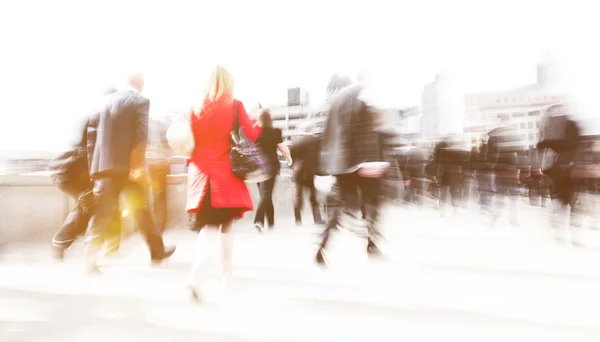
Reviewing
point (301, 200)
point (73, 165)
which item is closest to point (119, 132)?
point (73, 165)

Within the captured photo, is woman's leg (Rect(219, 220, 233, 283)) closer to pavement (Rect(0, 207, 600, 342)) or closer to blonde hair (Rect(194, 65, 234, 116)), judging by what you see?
pavement (Rect(0, 207, 600, 342))

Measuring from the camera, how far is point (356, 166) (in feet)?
18.1

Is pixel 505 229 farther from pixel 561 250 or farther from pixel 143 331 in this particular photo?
pixel 143 331

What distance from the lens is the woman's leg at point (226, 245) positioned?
433 centimetres

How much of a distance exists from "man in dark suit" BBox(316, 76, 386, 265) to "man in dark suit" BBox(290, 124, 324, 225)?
461cm

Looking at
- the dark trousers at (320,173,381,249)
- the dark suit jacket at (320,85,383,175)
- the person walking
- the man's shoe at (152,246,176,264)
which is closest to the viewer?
the dark suit jacket at (320,85,383,175)

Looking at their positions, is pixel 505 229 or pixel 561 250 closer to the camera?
pixel 561 250

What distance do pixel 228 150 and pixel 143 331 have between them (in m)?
1.43

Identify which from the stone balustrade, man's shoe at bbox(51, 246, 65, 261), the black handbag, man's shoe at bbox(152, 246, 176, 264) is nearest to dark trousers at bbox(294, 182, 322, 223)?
the stone balustrade

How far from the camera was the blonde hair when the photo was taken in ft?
13.7

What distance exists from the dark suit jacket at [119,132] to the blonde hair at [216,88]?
4.06 ft

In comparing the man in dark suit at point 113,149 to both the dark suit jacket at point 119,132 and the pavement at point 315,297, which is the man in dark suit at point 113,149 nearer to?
the dark suit jacket at point 119,132

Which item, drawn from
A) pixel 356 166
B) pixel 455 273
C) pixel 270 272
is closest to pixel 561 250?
pixel 455 273

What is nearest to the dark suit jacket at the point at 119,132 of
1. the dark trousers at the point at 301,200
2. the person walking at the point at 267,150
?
the person walking at the point at 267,150
